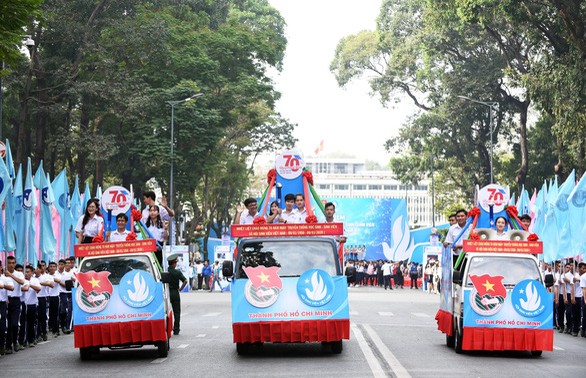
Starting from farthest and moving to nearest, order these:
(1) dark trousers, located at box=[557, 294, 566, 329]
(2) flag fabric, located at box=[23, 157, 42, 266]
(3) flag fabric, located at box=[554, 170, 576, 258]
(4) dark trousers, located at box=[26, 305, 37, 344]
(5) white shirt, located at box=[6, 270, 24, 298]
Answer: (3) flag fabric, located at box=[554, 170, 576, 258] → (2) flag fabric, located at box=[23, 157, 42, 266] → (1) dark trousers, located at box=[557, 294, 566, 329] → (4) dark trousers, located at box=[26, 305, 37, 344] → (5) white shirt, located at box=[6, 270, 24, 298]

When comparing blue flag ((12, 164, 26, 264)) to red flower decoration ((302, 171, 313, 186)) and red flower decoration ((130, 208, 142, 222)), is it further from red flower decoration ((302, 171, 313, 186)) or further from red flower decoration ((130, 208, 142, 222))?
red flower decoration ((302, 171, 313, 186))

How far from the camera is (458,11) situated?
180 ft

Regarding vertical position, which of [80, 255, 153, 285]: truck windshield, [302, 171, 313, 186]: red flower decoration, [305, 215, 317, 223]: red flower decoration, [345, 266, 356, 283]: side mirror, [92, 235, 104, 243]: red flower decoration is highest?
[302, 171, 313, 186]: red flower decoration

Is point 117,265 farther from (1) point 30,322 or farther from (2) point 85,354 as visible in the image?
(1) point 30,322

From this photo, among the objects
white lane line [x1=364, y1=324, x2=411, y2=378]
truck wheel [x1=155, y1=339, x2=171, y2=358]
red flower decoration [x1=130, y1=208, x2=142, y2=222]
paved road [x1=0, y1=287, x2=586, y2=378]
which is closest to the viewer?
white lane line [x1=364, y1=324, x2=411, y2=378]

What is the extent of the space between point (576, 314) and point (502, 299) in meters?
9.69

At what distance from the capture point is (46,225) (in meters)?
33.9

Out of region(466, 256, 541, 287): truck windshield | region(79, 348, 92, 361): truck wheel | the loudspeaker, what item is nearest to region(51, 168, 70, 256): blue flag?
region(79, 348, 92, 361): truck wheel

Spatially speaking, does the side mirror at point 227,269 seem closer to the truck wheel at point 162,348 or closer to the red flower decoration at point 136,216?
the truck wheel at point 162,348

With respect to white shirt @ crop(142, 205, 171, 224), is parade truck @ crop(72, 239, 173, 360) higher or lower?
lower

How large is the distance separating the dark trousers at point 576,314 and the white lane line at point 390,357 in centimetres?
562

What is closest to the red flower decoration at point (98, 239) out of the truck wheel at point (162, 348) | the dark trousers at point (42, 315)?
the truck wheel at point (162, 348)

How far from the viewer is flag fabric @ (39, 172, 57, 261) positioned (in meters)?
33.7

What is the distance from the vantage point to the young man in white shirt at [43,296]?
25.9 meters
